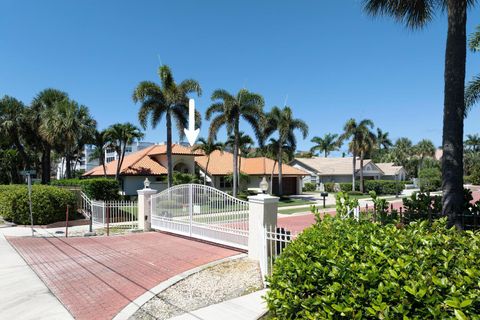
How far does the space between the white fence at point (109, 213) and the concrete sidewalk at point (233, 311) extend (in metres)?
10.8

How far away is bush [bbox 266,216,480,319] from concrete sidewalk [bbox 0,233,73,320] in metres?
3.97

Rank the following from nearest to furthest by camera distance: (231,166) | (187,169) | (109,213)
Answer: (109,213)
(187,169)
(231,166)

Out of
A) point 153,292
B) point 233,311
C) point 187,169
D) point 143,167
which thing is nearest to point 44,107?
point 143,167

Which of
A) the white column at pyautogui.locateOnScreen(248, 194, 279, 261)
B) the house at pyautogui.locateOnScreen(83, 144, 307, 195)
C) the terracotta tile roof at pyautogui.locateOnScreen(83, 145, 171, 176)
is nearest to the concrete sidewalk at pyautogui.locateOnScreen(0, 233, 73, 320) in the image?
the white column at pyautogui.locateOnScreen(248, 194, 279, 261)

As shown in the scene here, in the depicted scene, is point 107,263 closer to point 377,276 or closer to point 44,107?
point 377,276

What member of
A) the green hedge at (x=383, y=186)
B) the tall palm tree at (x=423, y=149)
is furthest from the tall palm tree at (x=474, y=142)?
the green hedge at (x=383, y=186)

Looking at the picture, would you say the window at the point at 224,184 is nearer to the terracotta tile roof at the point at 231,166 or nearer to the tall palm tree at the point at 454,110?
the terracotta tile roof at the point at 231,166

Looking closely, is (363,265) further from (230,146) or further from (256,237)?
(230,146)

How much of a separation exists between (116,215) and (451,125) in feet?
53.6

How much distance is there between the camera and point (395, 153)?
76688mm

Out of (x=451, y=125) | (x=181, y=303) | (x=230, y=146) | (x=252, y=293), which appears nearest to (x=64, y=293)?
(x=181, y=303)

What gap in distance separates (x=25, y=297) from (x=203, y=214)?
5.73 m

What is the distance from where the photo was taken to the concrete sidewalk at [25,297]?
577 centimetres

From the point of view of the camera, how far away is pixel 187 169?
1407 inches
